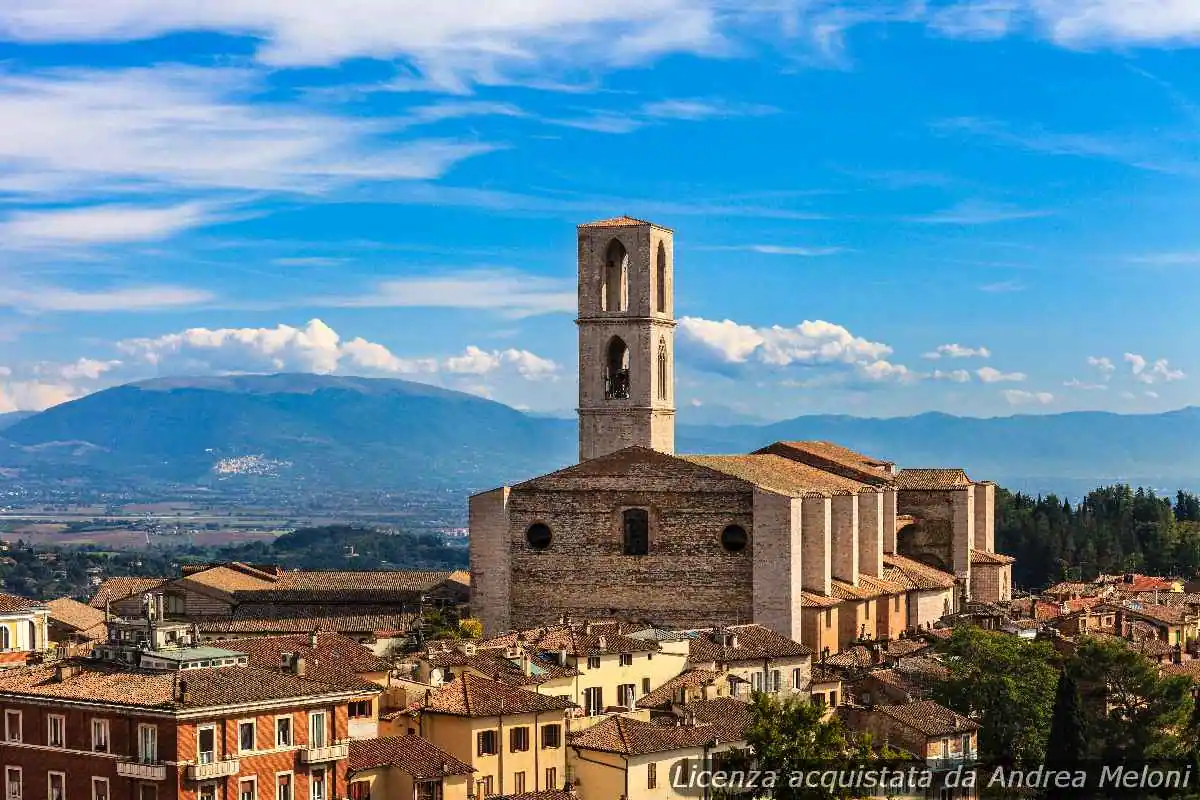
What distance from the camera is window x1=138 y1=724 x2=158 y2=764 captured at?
31.0m

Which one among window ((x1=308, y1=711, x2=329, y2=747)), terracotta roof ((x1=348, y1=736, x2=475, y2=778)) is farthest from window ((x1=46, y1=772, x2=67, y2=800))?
terracotta roof ((x1=348, y1=736, x2=475, y2=778))

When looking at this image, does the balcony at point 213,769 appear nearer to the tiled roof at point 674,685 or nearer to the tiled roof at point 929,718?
the tiled roof at point 674,685

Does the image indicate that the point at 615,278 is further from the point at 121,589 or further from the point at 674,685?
the point at 674,685

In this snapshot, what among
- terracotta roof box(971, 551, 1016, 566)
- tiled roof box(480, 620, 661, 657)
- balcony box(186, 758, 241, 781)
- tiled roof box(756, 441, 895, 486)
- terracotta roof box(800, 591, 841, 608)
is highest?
tiled roof box(756, 441, 895, 486)

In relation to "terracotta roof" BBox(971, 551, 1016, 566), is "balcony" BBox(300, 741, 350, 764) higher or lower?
lower

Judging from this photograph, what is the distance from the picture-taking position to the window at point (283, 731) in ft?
106

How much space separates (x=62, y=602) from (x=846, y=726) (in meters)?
30.5

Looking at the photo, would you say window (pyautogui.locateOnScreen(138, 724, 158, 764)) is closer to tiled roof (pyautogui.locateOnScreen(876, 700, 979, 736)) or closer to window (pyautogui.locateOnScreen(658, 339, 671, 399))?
tiled roof (pyautogui.locateOnScreen(876, 700, 979, 736))

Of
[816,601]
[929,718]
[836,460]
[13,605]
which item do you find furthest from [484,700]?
[836,460]

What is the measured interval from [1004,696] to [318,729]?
16029mm

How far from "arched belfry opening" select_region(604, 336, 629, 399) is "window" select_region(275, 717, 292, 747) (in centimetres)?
2985

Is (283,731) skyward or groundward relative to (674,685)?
skyward

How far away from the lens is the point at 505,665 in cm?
4059

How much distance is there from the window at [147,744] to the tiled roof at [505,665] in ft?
29.0
